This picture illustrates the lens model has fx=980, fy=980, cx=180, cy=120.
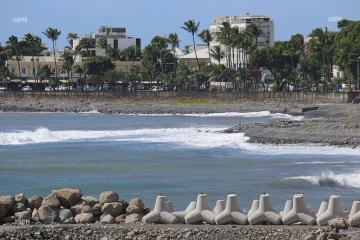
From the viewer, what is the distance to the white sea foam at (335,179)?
36.8 m

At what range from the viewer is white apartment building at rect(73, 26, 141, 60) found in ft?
505

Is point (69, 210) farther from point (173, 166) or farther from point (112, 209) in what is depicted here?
point (173, 166)

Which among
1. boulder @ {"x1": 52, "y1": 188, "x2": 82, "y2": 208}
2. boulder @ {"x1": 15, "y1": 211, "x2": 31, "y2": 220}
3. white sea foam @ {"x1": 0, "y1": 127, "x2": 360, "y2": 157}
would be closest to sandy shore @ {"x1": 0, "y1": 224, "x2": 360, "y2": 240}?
boulder @ {"x1": 15, "y1": 211, "x2": 31, "y2": 220}

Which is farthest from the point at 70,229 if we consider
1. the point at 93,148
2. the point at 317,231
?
the point at 93,148

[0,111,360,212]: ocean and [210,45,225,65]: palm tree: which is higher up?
[210,45,225,65]: palm tree

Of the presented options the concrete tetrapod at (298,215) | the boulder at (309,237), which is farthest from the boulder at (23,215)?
the boulder at (309,237)

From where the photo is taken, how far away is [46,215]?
24.1 metres

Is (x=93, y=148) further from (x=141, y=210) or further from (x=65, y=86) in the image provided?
(x=65, y=86)

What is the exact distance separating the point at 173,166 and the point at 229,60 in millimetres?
83284

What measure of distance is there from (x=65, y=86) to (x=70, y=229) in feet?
389

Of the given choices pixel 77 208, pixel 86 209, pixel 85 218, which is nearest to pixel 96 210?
pixel 86 209

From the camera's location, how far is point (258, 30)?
12688 centimetres

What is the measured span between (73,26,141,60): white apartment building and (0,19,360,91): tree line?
4.31m

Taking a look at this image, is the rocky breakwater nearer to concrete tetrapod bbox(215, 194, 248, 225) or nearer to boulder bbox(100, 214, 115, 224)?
concrete tetrapod bbox(215, 194, 248, 225)
